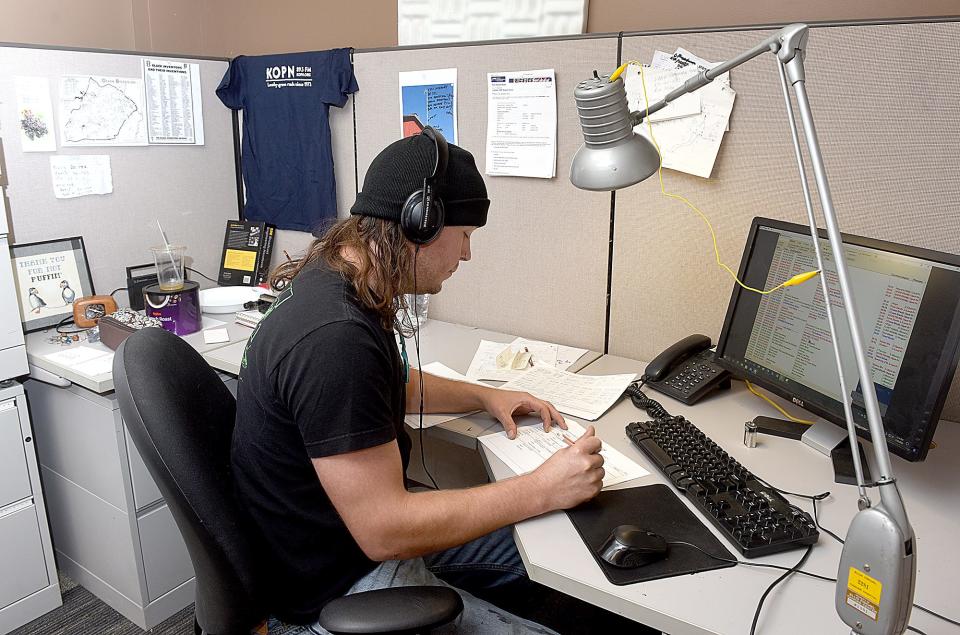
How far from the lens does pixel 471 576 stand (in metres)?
1.29

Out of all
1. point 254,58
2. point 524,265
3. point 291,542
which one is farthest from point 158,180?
point 291,542

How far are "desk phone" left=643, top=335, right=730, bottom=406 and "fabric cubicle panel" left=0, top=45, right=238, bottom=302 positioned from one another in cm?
151

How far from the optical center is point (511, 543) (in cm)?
133

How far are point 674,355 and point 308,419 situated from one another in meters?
0.87

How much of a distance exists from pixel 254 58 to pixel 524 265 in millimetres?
1091

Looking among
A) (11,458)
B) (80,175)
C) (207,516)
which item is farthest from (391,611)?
(80,175)

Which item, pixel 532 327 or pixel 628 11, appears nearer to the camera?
pixel 532 327

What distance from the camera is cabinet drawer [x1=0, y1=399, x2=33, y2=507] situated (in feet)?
5.40

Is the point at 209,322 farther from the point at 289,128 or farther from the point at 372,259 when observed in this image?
the point at 372,259

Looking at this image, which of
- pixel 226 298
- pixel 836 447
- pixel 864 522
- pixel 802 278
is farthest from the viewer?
pixel 226 298

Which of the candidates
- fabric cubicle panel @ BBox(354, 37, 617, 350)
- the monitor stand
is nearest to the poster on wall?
fabric cubicle panel @ BBox(354, 37, 617, 350)

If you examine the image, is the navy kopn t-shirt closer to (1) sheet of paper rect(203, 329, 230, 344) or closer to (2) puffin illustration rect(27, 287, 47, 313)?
(1) sheet of paper rect(203, 329, 230, 344)

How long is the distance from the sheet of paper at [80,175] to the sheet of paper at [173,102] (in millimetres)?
→ 169

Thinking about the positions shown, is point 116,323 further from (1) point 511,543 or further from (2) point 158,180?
(1) point 511,543
